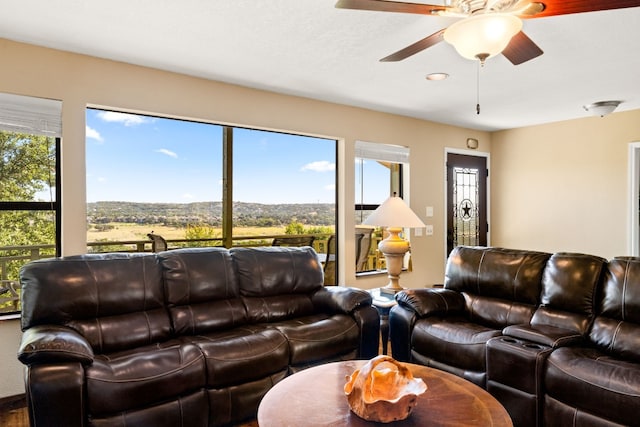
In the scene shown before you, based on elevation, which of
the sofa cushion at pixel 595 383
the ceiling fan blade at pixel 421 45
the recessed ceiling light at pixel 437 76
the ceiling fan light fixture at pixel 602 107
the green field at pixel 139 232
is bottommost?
the sofa cushion at pixel 595 383

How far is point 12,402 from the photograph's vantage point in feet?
9.64

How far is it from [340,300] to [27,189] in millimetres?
2435

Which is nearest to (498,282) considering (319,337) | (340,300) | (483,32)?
(340,300)

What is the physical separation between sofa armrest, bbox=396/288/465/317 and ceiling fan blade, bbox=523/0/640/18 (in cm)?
207

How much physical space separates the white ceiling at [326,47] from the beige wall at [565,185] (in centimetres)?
84

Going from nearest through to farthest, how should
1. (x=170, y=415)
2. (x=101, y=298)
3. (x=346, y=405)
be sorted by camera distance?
(x=346, y=405) < (x=170, y=415) < (x=101, y=298)

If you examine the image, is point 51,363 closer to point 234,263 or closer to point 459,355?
point 234,263

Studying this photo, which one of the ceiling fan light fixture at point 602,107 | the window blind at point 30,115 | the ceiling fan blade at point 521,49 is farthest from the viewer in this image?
the ceiling fan light fixture at point 602,107

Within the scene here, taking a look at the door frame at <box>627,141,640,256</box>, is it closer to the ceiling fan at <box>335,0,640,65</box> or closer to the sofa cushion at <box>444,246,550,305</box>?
the sofa cushion at <box>444,246,550,305</box>

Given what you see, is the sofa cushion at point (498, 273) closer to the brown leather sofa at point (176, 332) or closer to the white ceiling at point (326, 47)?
the brown leather sofa at point (176, 332)

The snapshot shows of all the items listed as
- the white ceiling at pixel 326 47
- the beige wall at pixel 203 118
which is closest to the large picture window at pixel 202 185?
the beige wall at pixel 203 118

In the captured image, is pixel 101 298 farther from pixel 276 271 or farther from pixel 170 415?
pixel 276 271

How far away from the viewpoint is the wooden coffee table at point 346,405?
5.45ft

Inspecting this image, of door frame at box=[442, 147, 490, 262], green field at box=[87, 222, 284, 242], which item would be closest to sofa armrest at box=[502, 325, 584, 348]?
green field at box=[87, 222, 284, 242]
